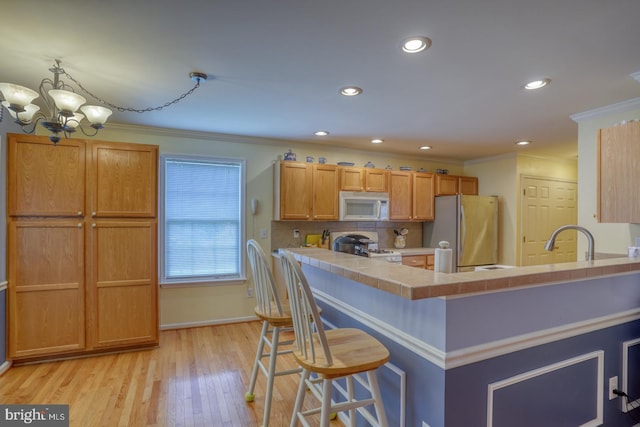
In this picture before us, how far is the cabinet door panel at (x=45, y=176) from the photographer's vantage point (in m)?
2.76

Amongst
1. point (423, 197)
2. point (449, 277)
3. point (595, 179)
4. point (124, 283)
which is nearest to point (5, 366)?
point (124, 283)

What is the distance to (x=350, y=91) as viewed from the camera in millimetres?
2586

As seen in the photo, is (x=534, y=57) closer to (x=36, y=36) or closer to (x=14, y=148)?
(x=36, y=36)

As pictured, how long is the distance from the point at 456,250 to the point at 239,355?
3.22 m

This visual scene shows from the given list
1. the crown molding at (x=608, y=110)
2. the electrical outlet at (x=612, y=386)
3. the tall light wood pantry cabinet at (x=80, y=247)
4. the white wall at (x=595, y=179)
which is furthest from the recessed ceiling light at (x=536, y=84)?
the tall light wood pantry cabinet at (x=80, y=247)

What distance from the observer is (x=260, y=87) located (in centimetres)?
254

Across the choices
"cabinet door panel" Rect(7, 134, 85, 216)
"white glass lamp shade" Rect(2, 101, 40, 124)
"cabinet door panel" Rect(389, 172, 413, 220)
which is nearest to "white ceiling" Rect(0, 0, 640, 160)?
"white glass lamp shade" Rect(2, 101, 40, 124)

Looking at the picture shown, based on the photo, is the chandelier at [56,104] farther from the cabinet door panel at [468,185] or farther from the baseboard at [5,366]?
the cabinet door panel at [468,185]

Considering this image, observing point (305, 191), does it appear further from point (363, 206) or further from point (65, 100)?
point (65, 100)

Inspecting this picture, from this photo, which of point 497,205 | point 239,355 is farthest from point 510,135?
point 239,355

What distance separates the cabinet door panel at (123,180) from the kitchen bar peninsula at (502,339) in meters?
2.17

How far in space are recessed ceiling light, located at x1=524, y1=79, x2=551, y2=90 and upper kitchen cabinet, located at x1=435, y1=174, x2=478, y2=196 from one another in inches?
105

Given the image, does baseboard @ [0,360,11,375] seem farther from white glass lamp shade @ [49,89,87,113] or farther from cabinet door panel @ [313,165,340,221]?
cabinet door panel @ [313,165,340,221]

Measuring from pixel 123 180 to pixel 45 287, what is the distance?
1.13 metres
